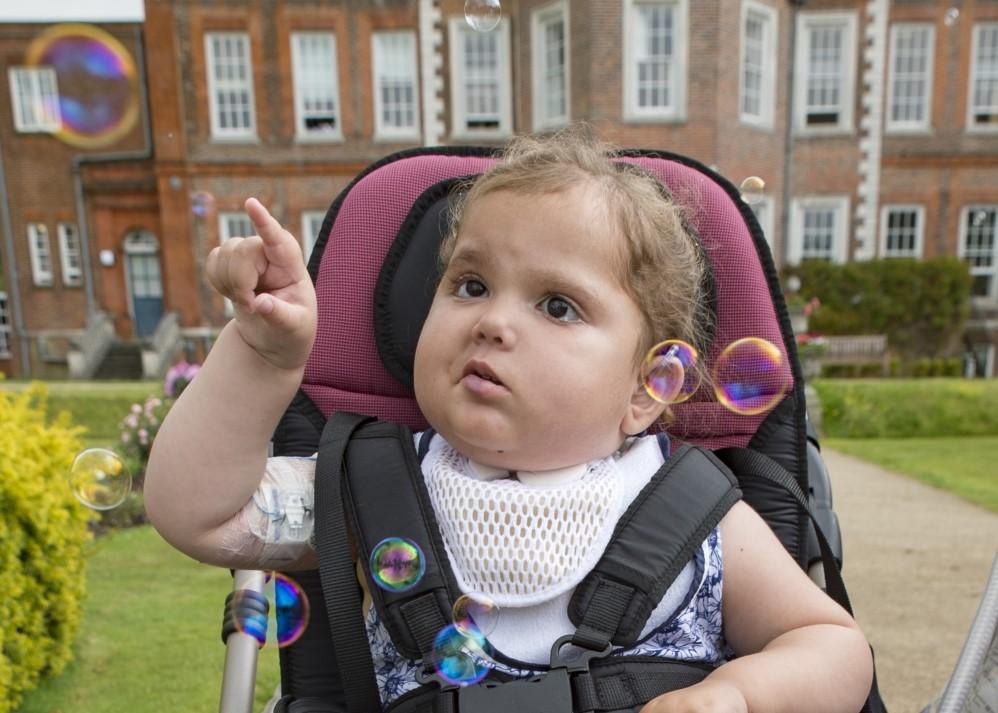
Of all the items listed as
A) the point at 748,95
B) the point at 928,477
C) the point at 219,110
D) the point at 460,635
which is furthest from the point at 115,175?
the point at 460,635

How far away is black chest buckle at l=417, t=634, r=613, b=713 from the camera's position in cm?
101

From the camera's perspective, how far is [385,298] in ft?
5.00

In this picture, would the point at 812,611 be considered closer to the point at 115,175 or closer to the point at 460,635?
the point at 460,635

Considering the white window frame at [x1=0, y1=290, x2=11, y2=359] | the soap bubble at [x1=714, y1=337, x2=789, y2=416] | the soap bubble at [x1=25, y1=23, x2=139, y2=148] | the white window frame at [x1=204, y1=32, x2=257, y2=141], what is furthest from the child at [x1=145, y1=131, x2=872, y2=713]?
the white window frame at [x1=0, y1=290, x2=11, y2=359]

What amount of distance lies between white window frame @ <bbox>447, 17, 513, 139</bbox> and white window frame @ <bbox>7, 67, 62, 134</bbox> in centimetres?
879

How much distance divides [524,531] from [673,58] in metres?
12.3

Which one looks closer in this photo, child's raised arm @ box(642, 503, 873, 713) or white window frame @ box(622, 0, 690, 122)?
child's raised arm @ box(642, 503, 873, 713)

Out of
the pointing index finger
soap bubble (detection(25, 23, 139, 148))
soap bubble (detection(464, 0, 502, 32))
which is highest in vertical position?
soap bubble (detection(25, 23, 139, 148))

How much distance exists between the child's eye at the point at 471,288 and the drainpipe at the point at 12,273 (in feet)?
57.7

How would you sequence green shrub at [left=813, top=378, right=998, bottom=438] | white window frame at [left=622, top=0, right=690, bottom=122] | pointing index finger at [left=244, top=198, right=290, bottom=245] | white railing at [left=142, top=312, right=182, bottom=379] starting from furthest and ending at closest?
white railing at [left=142, top=312, right=182, bottom=379]
white window frame at [left=622, top=0, right=690, bottom=122]
green shrub at [left=813, top=378, right=998, bottom=438]
pointing index finger at [left=244, top=198, right=290, bottom=245]

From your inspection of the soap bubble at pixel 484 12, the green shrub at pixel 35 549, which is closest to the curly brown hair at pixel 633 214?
the soap bubble at pixel 484 12

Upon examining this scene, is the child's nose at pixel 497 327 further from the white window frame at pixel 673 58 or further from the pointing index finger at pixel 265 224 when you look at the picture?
the white window frame at pixel 673 58

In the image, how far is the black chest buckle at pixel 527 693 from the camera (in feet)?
3.32

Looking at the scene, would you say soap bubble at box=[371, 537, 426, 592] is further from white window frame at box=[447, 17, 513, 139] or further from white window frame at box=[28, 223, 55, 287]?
white window frame at box=[28, 223, 55, 287]
